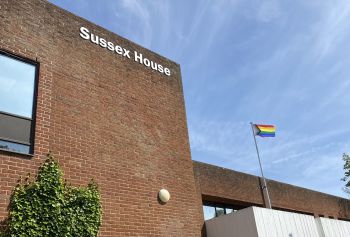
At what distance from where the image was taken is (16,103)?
9398 mm

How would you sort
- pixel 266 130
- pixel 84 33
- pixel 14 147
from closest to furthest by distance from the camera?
pixel 14 147
pixel 84 33
pixel 266 130

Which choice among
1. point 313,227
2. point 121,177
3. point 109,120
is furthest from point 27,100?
point 313,227

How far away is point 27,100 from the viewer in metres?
9.69

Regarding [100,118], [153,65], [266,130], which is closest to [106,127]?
[100,118]

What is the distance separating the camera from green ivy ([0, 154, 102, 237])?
8.32 m

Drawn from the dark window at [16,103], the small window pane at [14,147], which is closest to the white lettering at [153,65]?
the dark window at [16,103]

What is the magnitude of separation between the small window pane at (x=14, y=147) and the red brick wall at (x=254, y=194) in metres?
6.08

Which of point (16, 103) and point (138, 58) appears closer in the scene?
point (16, 103)

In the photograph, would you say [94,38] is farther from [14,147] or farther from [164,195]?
[164,195]

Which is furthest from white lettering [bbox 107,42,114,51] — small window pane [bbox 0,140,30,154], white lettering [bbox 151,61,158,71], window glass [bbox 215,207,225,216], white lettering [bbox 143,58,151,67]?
window glass [bbox 215,207,225,216]

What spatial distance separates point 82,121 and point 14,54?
2.26 m

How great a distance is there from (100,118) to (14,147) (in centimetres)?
264

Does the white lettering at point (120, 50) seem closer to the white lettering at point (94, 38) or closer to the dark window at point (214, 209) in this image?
the white lettering at point (94, 38)

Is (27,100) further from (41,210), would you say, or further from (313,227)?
(313,227)
